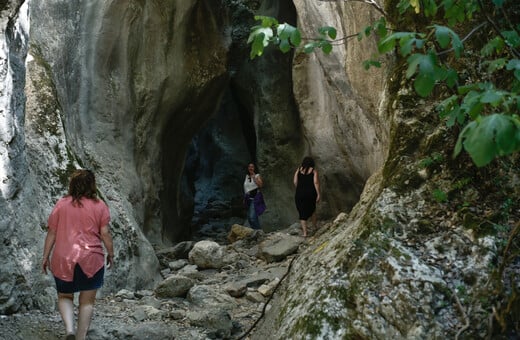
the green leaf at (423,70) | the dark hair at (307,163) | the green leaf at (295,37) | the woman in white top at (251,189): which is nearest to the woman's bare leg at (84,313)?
the green leaf at (295,37)

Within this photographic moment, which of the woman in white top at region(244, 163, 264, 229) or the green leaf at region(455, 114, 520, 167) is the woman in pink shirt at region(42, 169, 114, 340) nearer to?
the green leaf at region(455, 114, 520, 167)

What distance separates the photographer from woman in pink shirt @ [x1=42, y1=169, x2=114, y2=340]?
4.69 metres

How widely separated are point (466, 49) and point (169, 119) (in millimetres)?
8949

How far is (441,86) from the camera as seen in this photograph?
4.70m

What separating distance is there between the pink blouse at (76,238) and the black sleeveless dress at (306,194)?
5.28m

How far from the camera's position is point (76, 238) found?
4723 millimetres

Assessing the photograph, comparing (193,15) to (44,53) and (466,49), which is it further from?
(466,49)

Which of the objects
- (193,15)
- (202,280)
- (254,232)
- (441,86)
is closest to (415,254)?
(441,86)

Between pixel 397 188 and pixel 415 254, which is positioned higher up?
pixel 397 188

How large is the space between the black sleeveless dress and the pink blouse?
5280 mm

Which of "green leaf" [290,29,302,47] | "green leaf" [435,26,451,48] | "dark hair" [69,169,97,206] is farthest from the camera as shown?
"dark hair" [69,169,97,206]

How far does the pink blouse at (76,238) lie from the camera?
15.4 feet


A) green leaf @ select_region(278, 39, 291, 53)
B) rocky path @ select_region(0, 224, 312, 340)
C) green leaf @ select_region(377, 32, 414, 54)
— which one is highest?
green leaf @ select_region(278, 39, 291, 53)

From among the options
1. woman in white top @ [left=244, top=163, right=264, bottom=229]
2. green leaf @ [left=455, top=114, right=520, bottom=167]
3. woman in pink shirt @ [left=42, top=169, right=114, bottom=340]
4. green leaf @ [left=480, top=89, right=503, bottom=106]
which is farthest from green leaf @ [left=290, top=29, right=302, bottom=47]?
woman in white top @ [left=244, top=163, right=264, bottom=229]
